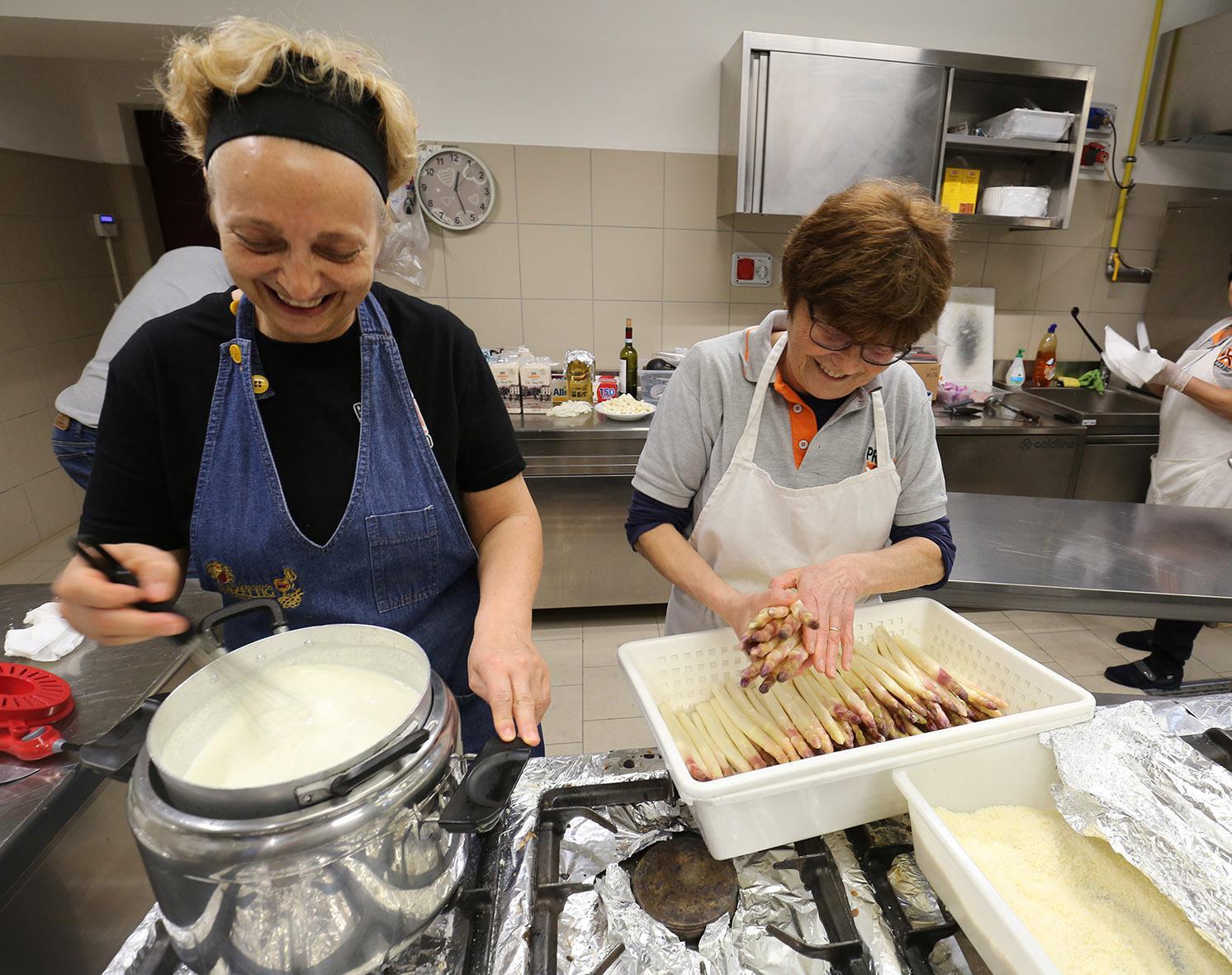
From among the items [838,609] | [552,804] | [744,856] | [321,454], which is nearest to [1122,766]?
[838,609]

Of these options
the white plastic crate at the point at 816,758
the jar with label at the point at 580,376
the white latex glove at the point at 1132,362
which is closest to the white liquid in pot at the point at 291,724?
the white plastic crate at the point at 816,758

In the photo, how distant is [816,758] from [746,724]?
185mm

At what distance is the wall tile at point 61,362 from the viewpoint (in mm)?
4039

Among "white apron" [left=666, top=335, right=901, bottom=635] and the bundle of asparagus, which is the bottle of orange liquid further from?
the bundle of asparagus

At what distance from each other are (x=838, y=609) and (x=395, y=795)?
74 cm

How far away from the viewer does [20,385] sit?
385 cm

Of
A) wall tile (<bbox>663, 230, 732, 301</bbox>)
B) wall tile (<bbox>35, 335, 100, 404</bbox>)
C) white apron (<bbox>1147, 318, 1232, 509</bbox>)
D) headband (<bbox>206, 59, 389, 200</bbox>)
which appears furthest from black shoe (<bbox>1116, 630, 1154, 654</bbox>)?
wall tile (<bbox>35, 335, 100, 404</bbox>)

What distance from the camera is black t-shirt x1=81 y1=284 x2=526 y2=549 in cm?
97

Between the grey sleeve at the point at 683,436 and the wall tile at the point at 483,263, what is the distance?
226cm

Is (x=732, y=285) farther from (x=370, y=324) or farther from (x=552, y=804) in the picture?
(x=552, y=804)

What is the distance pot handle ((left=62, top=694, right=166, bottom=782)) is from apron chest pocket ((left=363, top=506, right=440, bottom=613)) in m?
0.39

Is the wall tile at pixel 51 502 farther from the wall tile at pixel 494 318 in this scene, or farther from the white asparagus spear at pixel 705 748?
the white asparagus spear at pixel 705 748

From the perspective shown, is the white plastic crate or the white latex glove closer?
the white plastic crate

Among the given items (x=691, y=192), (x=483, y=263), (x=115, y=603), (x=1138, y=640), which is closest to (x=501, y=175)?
(x=483, y=263)
